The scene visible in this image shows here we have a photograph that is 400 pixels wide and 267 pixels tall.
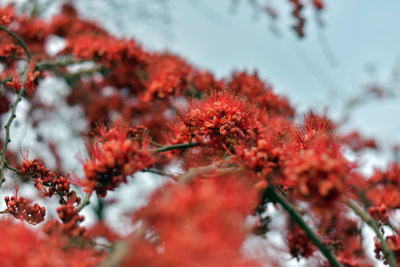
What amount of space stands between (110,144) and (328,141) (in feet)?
2.88

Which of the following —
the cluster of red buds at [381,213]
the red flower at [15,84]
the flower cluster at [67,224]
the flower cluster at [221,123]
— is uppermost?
the red flower at [15,84]

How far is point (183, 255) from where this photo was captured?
2.75 feet

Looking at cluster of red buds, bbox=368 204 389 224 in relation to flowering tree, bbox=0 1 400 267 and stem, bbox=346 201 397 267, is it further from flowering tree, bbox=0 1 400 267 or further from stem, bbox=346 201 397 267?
stem, bbox=346 201 397 267

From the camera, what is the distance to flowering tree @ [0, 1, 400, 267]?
0.97 metres

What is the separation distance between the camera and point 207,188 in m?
1.00

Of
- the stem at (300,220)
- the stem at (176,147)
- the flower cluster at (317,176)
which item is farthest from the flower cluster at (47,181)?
the flower cluster at (317,176)

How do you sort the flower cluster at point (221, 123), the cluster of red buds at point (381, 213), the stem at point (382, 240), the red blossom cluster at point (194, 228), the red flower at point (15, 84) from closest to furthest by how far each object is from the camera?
the red blossom cluster at point (194, 228) → the stem at point (382, 240) → the flower cluster at point (221, 123) → the cluster of red buds at point (381, 213) → the red flower at point (15, 84)

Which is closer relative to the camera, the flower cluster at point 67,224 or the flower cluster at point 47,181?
the flower cluster at point 67,224

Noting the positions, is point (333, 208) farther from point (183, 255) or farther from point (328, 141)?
point (183, 255)

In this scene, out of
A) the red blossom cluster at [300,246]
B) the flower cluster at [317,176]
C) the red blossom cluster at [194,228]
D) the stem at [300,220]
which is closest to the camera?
the red blossom cluster at [194,228]

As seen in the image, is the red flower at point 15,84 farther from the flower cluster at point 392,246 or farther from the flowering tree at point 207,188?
the flower cluster at point 392,246

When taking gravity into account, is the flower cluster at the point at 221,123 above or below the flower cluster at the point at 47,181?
above

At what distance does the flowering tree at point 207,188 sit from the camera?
3.17ft

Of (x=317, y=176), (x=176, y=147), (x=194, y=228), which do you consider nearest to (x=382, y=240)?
(x=317, y=176)
